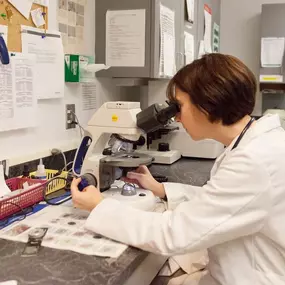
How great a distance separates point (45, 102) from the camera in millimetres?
2021

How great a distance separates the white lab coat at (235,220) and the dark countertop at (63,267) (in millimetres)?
95

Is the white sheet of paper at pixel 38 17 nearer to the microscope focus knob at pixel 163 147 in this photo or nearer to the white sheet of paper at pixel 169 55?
the white sheet of paper at pixel 169 55

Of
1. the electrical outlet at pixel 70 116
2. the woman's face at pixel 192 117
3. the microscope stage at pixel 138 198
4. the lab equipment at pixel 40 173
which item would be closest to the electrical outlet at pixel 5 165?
the lab equipment at pixel 40 173

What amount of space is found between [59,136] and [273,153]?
1.26m

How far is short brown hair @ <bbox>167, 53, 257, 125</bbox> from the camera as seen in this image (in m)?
1.31

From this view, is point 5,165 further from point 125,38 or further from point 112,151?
point 125,38

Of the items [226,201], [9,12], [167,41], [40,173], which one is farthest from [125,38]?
[226,201]

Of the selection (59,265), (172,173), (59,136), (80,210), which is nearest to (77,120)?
(59,136)

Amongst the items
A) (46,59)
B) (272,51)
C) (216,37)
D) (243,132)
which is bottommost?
(243,132)

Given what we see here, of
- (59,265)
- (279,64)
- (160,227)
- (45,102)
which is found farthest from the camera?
(279,64)

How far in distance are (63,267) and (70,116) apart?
1.24m

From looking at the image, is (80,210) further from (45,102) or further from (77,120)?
(77,120)

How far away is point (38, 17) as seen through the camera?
1.91 meters

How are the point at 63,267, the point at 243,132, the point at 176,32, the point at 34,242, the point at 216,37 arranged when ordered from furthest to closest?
the point at 216,37 < the point at 176,32 < the point at 243,132 < the point at 34,242 < the point at 63,267
